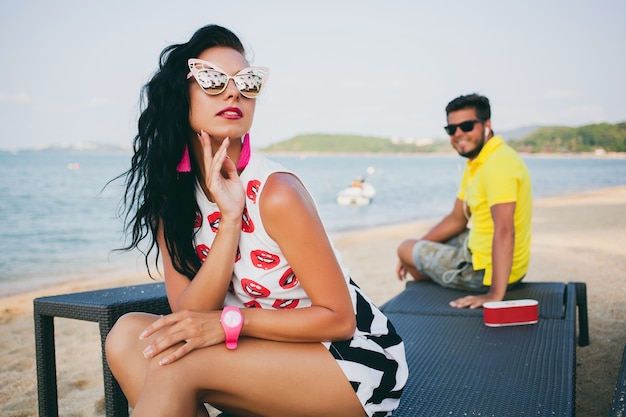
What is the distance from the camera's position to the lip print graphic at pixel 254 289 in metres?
1.85

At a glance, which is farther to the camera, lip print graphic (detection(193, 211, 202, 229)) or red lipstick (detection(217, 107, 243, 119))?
lip print graphic (detection(193, 211, 202, 229))

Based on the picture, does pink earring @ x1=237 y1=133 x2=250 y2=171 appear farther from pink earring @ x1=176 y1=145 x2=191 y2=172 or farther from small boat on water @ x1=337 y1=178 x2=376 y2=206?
small boat on water @ x1=337 y1=178 x2=376 y2=206

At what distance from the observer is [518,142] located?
101 meters

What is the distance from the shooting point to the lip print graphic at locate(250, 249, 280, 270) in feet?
5.89

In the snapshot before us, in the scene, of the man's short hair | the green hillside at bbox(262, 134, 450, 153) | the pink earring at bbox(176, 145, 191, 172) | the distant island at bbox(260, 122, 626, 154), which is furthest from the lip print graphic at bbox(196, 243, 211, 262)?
the green hillside at bbox(262, 134, 450, 153)

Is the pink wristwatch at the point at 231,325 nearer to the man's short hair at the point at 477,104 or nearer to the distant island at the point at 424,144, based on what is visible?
the man's short hair at the point at 477,104

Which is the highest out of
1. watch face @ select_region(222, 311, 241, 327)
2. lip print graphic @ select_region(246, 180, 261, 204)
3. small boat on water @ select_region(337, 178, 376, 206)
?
lip print graphic @ select_region(246, 180, 261, 204)

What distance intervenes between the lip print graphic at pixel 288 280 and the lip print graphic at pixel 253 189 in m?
0.26

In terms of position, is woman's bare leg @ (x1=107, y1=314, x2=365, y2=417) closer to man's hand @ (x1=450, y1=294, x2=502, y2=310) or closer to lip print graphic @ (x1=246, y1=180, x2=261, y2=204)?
lip print graphic @ (x1=246, y1=180, x2=261, y2=204)

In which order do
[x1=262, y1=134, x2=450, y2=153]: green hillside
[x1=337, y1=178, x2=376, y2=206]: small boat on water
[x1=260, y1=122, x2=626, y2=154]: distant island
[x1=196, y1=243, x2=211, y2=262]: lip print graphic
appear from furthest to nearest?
[x1=262, y1=134, x2=450, y2=153]: green hillside < [x1=260, y1=122, x2=626, y2=154]: distant island < [x1=337, y1=178, x2=376, y2=206]: small boat on water < [x1=196, y1=243, x2=211, y2=262]: lip print graphic

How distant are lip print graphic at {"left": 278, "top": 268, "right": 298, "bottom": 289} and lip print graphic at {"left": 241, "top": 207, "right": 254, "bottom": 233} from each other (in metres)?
0.18

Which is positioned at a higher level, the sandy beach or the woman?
the woman

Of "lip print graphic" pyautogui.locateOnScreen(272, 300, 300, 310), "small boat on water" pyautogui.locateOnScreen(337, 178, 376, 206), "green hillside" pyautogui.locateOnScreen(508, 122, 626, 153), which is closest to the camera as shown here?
"lip print graphic" pyautogui.locateOnScreen(272, 300, 300, 310)

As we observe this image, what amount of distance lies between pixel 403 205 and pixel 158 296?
81.4 feet
